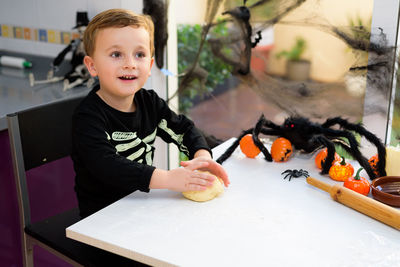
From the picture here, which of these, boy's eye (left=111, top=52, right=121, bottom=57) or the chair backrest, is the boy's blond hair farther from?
the chair backrest

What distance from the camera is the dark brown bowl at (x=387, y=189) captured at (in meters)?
0.94

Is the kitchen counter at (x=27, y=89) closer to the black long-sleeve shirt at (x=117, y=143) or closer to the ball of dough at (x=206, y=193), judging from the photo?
the black long-sleeve shirt at (x=117, y=143)

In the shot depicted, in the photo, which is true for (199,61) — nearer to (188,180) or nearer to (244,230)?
(188,180)

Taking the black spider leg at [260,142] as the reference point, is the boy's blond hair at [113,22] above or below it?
above

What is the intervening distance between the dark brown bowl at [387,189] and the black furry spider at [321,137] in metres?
0.05

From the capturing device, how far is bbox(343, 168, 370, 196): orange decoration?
0.99m

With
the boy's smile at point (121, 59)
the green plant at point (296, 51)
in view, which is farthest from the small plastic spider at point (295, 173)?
the green plant at point (296, 51)

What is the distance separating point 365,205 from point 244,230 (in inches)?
10.0

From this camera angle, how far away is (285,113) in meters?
1.58

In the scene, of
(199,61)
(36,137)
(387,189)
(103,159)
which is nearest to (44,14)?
(199,61)

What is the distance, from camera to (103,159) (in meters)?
0.98

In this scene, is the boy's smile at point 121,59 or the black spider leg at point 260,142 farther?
the black spider leg at point 260,142

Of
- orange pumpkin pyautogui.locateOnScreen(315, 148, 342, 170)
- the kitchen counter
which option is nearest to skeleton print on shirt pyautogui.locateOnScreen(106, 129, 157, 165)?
orange pumpkin pyautogui.locateOnScreen(315, 148, 342, 170)

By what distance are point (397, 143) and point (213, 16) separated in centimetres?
74
